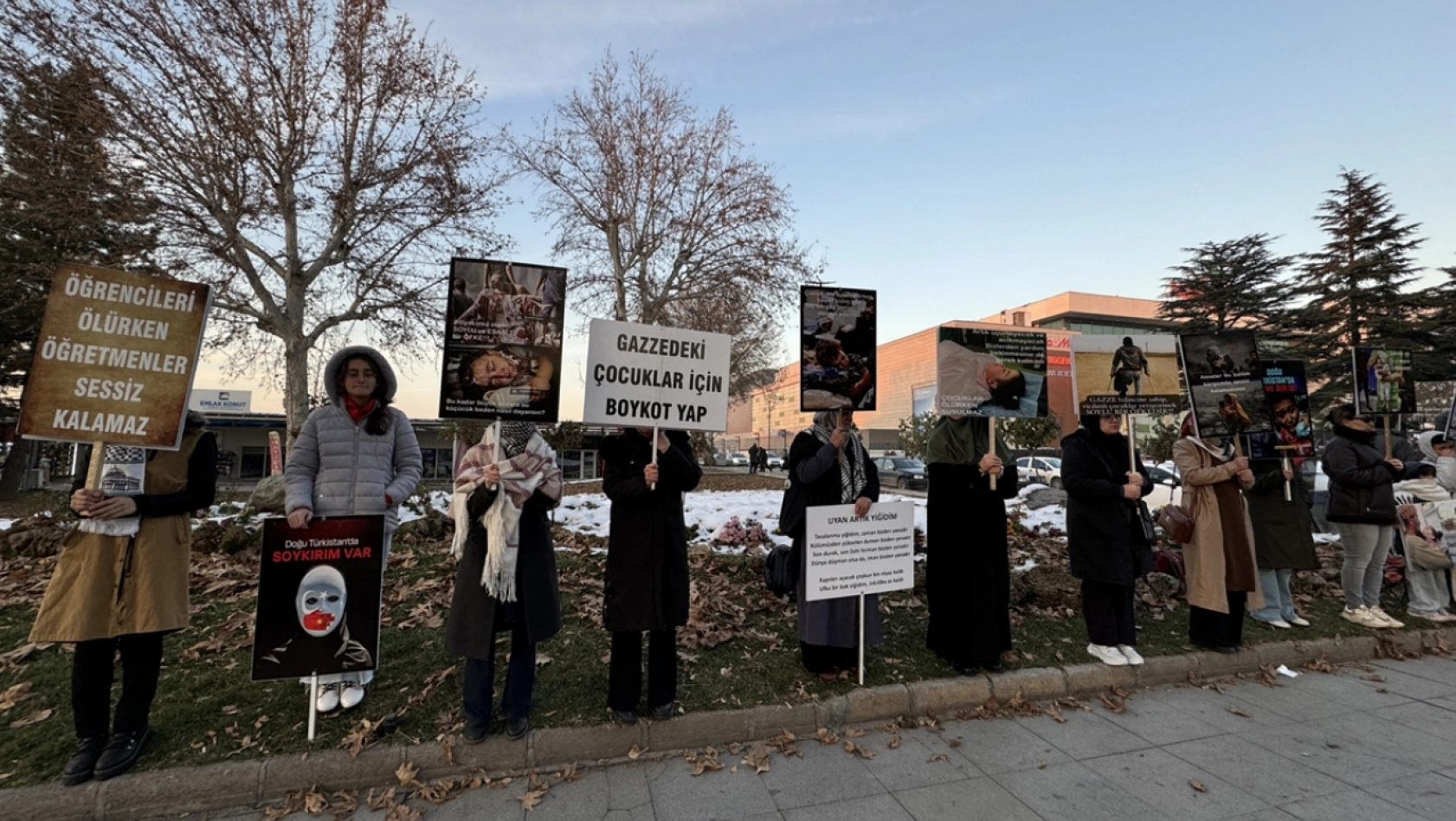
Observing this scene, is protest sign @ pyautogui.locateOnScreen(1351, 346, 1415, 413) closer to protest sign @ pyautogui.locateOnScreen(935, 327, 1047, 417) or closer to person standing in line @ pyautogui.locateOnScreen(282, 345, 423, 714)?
protest sign @ pyautogui.locateOnScreen(935, 327, 1047, 417)

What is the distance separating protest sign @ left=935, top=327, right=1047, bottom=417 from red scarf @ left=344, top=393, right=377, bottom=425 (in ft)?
13.2

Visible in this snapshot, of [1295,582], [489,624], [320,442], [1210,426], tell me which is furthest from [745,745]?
[1295,582]

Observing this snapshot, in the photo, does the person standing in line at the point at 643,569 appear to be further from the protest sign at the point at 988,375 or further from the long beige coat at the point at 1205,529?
the long beige coat at the point at 1205,529

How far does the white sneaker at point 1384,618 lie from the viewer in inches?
219

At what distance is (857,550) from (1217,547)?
11.1 ft

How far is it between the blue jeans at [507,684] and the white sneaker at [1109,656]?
4.33 meters

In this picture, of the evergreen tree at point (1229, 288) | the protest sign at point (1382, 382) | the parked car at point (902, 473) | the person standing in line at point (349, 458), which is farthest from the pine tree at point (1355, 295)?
the person standing in line at point (349, 458)

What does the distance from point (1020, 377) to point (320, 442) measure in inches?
195

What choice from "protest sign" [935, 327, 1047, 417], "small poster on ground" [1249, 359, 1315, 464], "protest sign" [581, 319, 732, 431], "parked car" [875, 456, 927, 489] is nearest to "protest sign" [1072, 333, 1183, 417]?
"protest sign" [935, 327, 1047, 417]

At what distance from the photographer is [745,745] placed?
3541 mm

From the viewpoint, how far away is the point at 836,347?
4.21 meters

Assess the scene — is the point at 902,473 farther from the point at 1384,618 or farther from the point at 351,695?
the point at 351,695

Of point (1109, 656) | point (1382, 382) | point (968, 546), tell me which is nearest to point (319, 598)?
point (968, 546)

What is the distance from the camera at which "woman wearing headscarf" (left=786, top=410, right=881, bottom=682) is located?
408 cm
